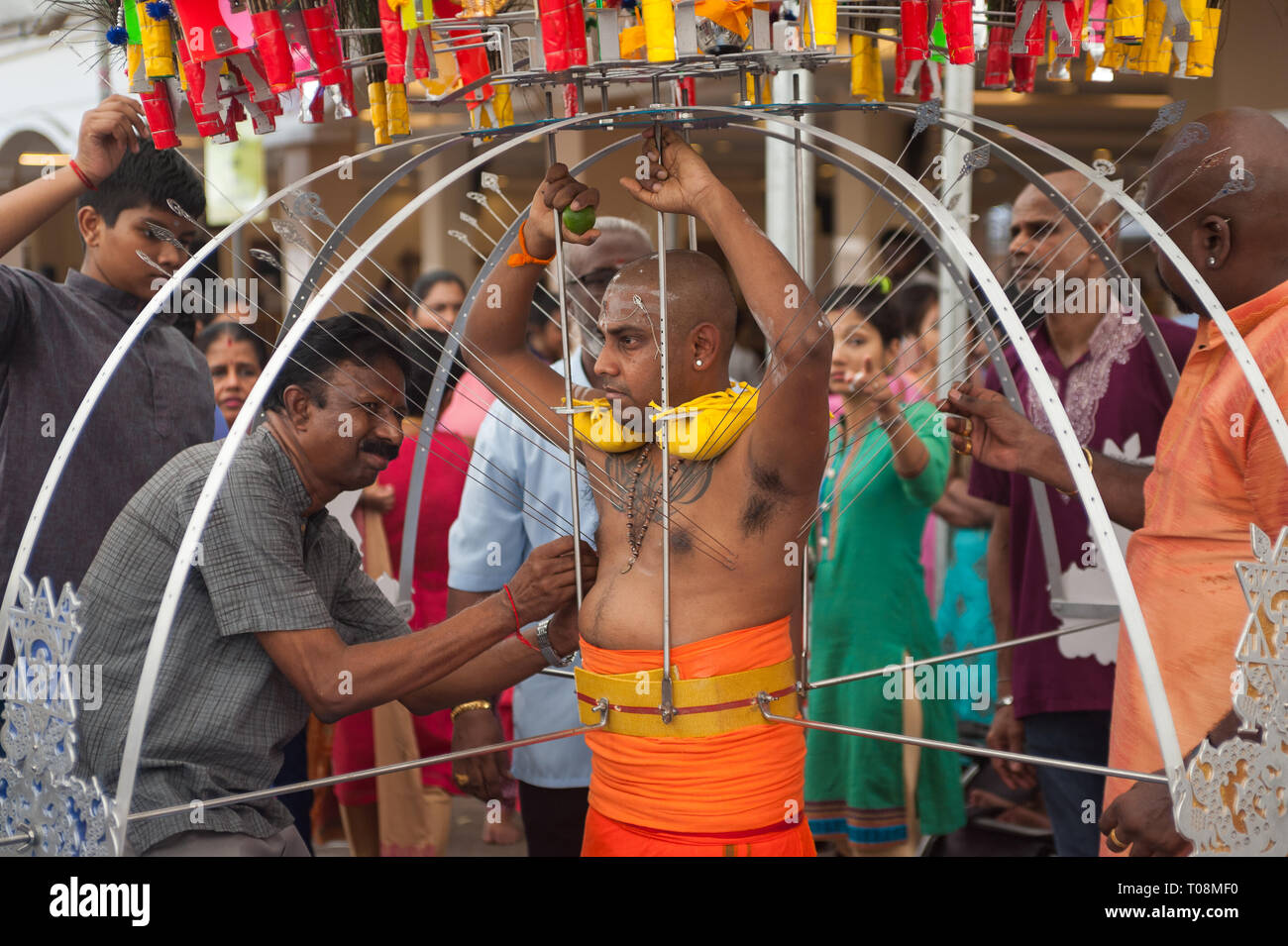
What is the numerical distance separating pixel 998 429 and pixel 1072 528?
99 cm

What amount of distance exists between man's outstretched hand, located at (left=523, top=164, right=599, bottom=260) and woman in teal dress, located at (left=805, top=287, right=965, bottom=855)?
5.90 feet

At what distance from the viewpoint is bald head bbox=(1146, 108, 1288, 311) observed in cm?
Answer: 248

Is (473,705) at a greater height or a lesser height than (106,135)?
lesser

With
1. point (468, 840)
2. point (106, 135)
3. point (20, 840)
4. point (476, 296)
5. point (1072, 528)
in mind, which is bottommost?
point (468, 840)

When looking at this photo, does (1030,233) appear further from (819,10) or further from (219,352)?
(219,352)

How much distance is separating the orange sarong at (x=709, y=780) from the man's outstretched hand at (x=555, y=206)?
81cm

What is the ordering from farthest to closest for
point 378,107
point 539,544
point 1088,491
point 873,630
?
point 873,630, point 539,544, point 378,107, point 1088,491

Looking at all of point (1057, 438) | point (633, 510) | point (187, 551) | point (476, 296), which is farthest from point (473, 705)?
point (1057, 438)

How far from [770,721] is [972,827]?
3191 mm

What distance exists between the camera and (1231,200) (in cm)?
252

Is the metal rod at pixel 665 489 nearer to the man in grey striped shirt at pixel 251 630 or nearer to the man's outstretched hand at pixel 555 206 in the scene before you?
the man's outstretched hand at pixel 555 206

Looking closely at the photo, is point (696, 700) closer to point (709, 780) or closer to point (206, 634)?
point (709, 780)

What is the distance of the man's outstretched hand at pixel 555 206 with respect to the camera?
231cm

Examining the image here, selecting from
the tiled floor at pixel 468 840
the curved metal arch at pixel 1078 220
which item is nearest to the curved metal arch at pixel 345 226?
the curved metal arch at pixel 1078 220
